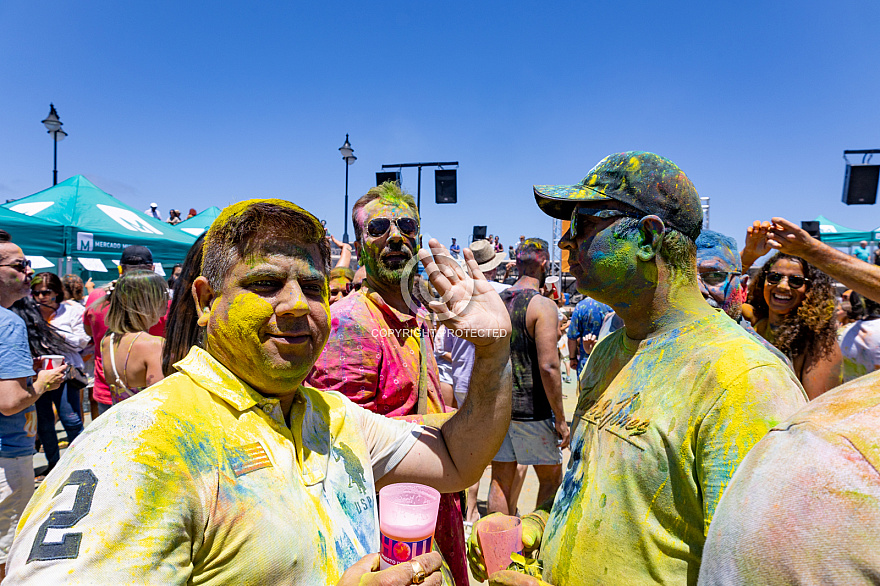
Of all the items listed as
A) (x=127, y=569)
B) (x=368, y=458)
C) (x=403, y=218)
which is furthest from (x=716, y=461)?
(x=403, y=218)

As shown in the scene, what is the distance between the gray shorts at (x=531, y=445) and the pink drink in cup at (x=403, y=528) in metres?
3.19

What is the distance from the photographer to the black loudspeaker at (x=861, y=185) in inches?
514

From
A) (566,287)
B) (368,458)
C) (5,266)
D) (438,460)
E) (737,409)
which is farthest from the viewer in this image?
(566,287)

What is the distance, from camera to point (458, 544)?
7.93 ft

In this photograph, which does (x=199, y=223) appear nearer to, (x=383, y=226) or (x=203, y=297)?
(x=383, y=226)

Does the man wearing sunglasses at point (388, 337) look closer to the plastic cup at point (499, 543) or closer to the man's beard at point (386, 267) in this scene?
the man's beard at point (386, 267)

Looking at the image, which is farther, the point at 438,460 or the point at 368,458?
the point at 438,460

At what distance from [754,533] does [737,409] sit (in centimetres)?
76

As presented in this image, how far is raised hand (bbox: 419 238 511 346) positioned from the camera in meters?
1.71

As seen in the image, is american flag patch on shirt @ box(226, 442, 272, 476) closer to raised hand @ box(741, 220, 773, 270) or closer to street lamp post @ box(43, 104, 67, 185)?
raised hand @ box(741, 220, 773, 270)

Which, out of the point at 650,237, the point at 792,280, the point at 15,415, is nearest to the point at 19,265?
the point at 15,415

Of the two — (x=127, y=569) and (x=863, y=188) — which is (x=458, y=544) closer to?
(x=127, y=569)

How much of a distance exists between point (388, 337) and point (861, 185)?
16301mm

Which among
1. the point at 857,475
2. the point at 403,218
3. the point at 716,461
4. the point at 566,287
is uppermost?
the point at 403,218
